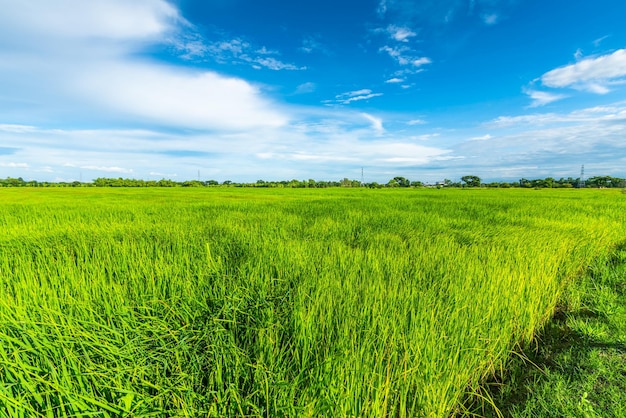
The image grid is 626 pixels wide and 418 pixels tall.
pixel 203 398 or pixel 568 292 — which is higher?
pixel 203 398

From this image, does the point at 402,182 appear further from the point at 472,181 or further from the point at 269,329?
the point at 269,329

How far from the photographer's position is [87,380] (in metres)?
1.25

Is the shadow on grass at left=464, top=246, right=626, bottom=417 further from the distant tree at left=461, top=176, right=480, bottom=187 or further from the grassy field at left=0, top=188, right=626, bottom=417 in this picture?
the distant tree at left=461, top=176, right=480, bottom=187

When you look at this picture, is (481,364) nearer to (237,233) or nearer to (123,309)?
(123,309)

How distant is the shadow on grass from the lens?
1.60 metres

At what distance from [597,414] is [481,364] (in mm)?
582

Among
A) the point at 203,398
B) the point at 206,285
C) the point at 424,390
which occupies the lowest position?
the point at 424,390

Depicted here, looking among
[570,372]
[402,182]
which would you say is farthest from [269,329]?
[402,182]

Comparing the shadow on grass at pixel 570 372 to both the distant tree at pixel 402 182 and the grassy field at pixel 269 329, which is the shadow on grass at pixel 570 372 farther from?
the distant tree at pixel 402 182

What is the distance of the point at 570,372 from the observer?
6.34 ft

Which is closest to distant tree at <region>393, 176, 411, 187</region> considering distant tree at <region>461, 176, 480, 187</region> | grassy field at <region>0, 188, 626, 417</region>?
distant tree at <region>461, 176, 480, 187</region>

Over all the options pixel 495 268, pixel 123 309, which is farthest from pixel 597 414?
pixel 123 309

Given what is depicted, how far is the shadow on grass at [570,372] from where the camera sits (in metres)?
1.60

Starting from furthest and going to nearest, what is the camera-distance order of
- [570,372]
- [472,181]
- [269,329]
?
[472,181]
[570,372]
[269,329]
